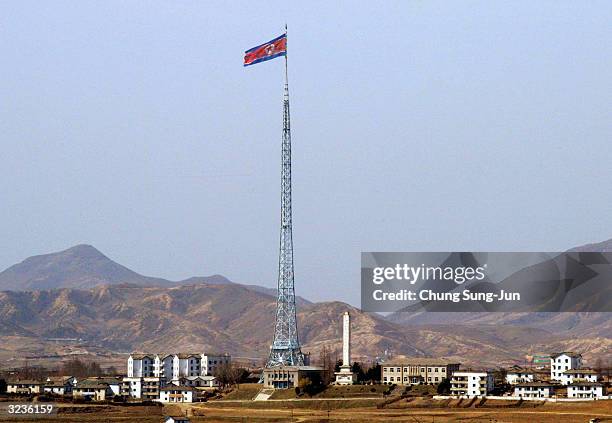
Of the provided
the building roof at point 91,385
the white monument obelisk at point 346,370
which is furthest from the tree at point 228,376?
the building roof at point 91,385

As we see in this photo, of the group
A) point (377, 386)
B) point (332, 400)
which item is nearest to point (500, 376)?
point (377, 386)

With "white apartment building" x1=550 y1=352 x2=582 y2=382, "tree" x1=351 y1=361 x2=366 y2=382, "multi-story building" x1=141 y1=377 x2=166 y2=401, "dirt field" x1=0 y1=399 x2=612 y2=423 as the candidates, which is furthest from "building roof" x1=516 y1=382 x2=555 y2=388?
"multi-story building" x1=141 y1=377 x2=166 y2=401

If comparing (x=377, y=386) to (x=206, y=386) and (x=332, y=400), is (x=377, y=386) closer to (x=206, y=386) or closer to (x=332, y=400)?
(x=332, y=400)

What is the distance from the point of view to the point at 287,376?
137m

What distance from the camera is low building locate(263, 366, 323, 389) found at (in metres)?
136

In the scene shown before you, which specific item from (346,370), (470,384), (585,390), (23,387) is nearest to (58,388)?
(23,387)

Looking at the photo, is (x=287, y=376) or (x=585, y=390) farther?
(x=287, y=376)

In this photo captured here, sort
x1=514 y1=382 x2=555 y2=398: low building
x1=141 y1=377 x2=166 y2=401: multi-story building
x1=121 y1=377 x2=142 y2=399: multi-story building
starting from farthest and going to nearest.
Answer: x1=121 y1=377 x2=142 y2=399: multi-story building
x1=141 y1=377 x2=166 y2=401: multi-story building
x1=514 y1=382 x2=555 y2=398: low building

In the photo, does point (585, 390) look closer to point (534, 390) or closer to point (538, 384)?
point (538, 384)

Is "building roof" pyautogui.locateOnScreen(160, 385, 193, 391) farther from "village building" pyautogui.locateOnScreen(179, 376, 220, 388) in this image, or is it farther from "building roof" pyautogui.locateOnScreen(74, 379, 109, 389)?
"village building" pyautogui.locateOnScreen(179, 376, 220, 388)

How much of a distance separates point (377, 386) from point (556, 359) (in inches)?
1024

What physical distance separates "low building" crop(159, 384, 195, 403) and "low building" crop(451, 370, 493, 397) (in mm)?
30109

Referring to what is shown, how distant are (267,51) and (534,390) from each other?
46.1 metres

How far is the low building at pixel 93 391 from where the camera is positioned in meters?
139
